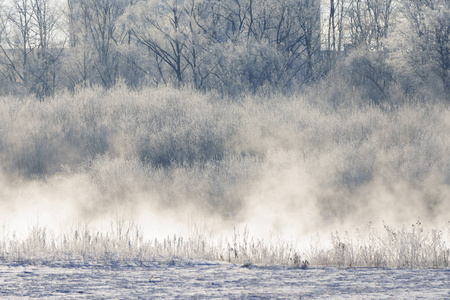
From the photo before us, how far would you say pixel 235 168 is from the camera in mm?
17516

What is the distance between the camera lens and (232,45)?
92.8 feet

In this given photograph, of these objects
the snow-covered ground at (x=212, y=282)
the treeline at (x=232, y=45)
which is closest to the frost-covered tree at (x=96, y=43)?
the treeline at (x=232, y=45)

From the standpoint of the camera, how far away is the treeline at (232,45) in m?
24.7

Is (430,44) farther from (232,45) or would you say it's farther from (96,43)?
(96,43)

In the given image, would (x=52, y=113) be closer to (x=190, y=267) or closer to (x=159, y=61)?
(x=159, y=61)

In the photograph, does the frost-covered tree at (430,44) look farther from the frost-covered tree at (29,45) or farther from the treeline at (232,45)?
the frost-covered tree at (29,45)

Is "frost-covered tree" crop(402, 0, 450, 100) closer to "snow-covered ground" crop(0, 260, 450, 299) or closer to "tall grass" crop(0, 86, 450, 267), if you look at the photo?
"tall grass" crop(0, 86, 450, 267)

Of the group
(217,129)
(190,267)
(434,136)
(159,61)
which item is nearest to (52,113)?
(217,129)

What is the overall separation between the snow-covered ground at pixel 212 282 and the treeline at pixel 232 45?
763 inches

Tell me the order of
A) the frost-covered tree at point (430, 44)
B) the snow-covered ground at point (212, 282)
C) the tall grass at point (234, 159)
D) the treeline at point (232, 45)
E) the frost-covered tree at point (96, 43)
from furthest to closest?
the frost-covered tree at point (96, 43)
the treeline at point (232, 45)
the frost-covered tree at point (430, 44)
the tall grass at point (234, 159)
the snow-covered ground at point (212, 282)

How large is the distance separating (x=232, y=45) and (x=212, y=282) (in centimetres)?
2338

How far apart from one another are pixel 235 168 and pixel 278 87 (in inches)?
435

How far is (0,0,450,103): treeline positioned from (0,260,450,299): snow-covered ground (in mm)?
19370

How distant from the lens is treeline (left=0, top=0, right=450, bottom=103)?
2473 cm
